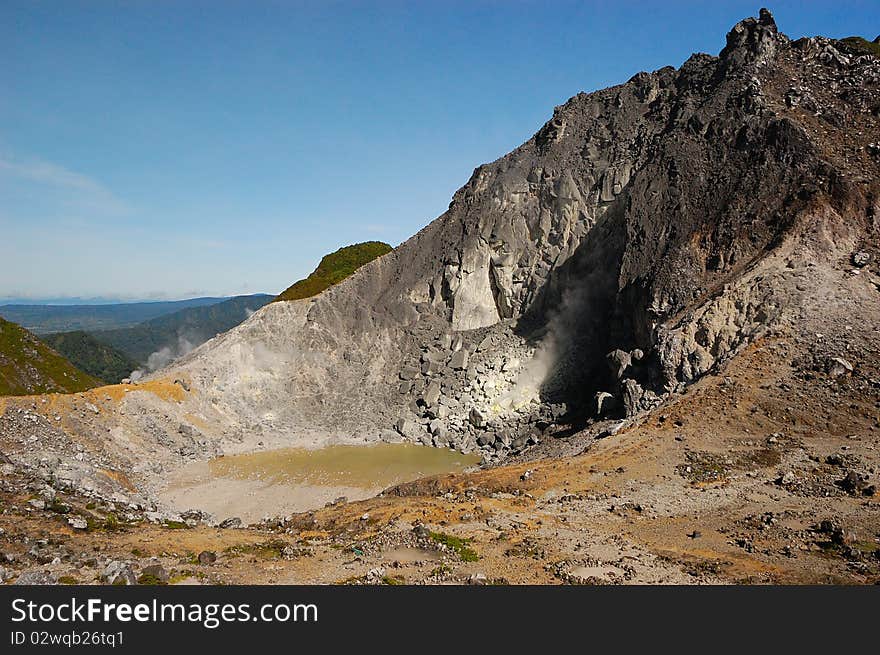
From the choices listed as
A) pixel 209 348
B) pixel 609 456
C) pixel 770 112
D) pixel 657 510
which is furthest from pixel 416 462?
pixel 770 112

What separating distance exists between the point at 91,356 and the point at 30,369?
67.7 m

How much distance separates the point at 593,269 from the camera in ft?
130

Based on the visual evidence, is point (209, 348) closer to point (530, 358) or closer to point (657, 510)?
point (530, 358)

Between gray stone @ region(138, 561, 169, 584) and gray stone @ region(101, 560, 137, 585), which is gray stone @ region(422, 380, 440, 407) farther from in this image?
gray stone @ region(101, 560, 137, 585)

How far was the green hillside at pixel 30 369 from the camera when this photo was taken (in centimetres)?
4525

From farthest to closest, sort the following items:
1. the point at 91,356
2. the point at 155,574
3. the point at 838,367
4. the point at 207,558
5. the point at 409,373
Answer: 1. the point at 91,356
2. the point at 409,373
3. the point at 838,367
4. the point at 207,558
5. the point at 155,574

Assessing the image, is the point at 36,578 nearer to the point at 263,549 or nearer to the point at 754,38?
the point at 263,549

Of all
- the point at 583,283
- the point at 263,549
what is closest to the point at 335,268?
the point at 583,283

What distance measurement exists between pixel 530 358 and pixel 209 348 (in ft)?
79.9

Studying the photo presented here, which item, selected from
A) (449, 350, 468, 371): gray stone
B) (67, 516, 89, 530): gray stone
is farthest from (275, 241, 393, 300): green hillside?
(67, 516, 89, 530): gray stone

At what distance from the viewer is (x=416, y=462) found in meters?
32.5

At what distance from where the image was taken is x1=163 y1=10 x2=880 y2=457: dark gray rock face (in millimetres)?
28750

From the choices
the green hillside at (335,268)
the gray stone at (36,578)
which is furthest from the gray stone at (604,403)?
the green hillside at (335,268)

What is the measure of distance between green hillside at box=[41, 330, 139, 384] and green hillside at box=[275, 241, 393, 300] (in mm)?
55830
